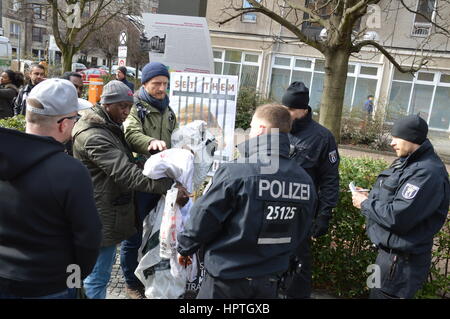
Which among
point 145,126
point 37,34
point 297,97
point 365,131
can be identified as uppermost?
point 37,34

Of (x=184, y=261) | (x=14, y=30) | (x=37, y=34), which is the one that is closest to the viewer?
(x=184, y=261)

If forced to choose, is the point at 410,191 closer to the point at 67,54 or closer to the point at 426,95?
the point at 67,54

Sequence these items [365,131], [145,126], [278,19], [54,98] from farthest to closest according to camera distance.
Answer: [365,131], [278,19], [145,126], [54,98]

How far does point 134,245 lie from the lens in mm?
3740

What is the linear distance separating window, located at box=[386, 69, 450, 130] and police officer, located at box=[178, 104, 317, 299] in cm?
2122

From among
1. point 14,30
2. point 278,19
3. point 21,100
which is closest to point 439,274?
point 278,19

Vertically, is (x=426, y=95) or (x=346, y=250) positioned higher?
(x=426, y=95)

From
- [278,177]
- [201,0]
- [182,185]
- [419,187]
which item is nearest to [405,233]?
[419,187]

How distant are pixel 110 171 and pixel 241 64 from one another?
23391 millimetres

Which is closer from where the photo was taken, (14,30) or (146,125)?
(146,125)

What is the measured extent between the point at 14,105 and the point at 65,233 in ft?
20.1

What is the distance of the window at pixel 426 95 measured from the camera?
845 inches

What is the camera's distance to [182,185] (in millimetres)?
3178

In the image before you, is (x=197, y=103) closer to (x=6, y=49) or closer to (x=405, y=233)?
(x=405, y=233)
